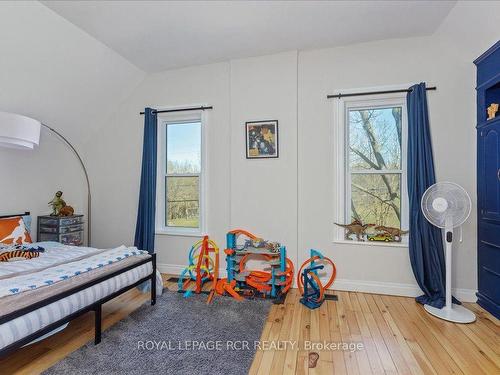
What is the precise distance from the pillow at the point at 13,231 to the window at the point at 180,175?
1456 millimetres

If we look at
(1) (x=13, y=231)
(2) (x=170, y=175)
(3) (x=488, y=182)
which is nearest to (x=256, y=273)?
(2) (x=170, y=175)

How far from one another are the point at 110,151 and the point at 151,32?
1.84 metres

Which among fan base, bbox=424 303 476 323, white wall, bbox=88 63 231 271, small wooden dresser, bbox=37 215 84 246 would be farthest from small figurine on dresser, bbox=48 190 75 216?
fan base, bbox=424 303 476 323

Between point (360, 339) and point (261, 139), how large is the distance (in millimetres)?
2192

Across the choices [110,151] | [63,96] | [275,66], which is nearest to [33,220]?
[110,151]

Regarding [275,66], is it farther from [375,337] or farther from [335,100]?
[375,337]

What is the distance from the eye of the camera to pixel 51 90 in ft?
10.1

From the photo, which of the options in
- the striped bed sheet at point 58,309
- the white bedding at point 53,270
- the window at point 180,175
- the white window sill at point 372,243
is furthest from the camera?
the window at point 180,175

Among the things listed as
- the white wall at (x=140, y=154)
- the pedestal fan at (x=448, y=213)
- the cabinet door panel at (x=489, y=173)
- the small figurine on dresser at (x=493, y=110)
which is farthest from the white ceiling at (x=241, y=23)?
the pedestal fan at (x=448, y=213)

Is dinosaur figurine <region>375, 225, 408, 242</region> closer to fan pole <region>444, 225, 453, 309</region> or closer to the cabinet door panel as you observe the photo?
fan pole <region>444, 225, 453, 309</region>

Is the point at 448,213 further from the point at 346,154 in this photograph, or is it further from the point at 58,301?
the point at 58,301

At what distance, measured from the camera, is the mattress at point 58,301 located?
1.49 metres

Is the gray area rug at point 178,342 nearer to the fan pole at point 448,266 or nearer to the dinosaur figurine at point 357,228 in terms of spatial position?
the dinosaur figurine at point 357,228

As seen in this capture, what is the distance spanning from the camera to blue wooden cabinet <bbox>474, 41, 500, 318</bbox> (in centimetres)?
239
